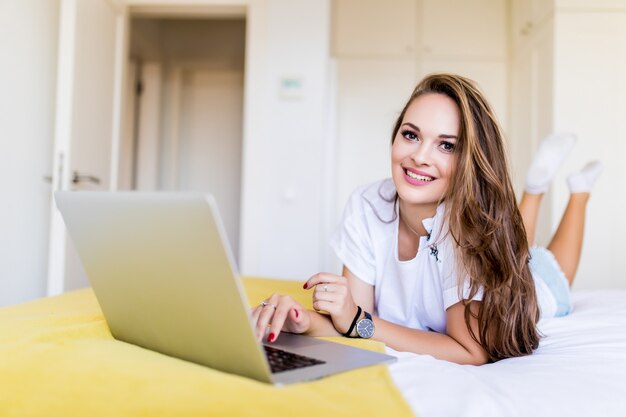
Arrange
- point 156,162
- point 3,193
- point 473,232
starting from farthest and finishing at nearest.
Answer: point 156,162, point 3,193, point 473,232

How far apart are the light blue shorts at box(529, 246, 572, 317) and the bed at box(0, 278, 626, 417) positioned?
1.94 feet

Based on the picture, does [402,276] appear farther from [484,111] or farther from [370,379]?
[370,379]

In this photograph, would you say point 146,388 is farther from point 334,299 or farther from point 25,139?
point 25,139

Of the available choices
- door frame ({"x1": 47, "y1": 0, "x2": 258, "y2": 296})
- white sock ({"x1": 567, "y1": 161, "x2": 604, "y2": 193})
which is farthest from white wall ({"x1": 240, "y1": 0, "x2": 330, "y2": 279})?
white sock ({"x1": 567, "y1": 161, "x2": 604, "y2": 193})

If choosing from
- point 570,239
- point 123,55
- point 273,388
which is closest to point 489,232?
point 273,388

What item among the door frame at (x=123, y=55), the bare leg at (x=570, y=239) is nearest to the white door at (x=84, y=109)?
the door frame at (x=123, y=55)

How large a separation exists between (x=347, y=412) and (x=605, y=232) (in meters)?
2.99

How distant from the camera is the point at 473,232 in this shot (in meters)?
1.19

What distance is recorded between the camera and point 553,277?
1779mm

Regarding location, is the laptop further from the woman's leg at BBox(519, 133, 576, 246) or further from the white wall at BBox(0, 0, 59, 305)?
the white wall at BBox(0, 0, 59, 305)

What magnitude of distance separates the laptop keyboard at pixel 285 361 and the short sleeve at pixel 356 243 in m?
0.56

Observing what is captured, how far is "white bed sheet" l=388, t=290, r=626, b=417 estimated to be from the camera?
758 mm

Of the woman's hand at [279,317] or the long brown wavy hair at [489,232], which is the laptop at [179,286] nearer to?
the woman's hand at [279,317]

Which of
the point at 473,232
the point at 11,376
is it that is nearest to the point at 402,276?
the point at 473,232
